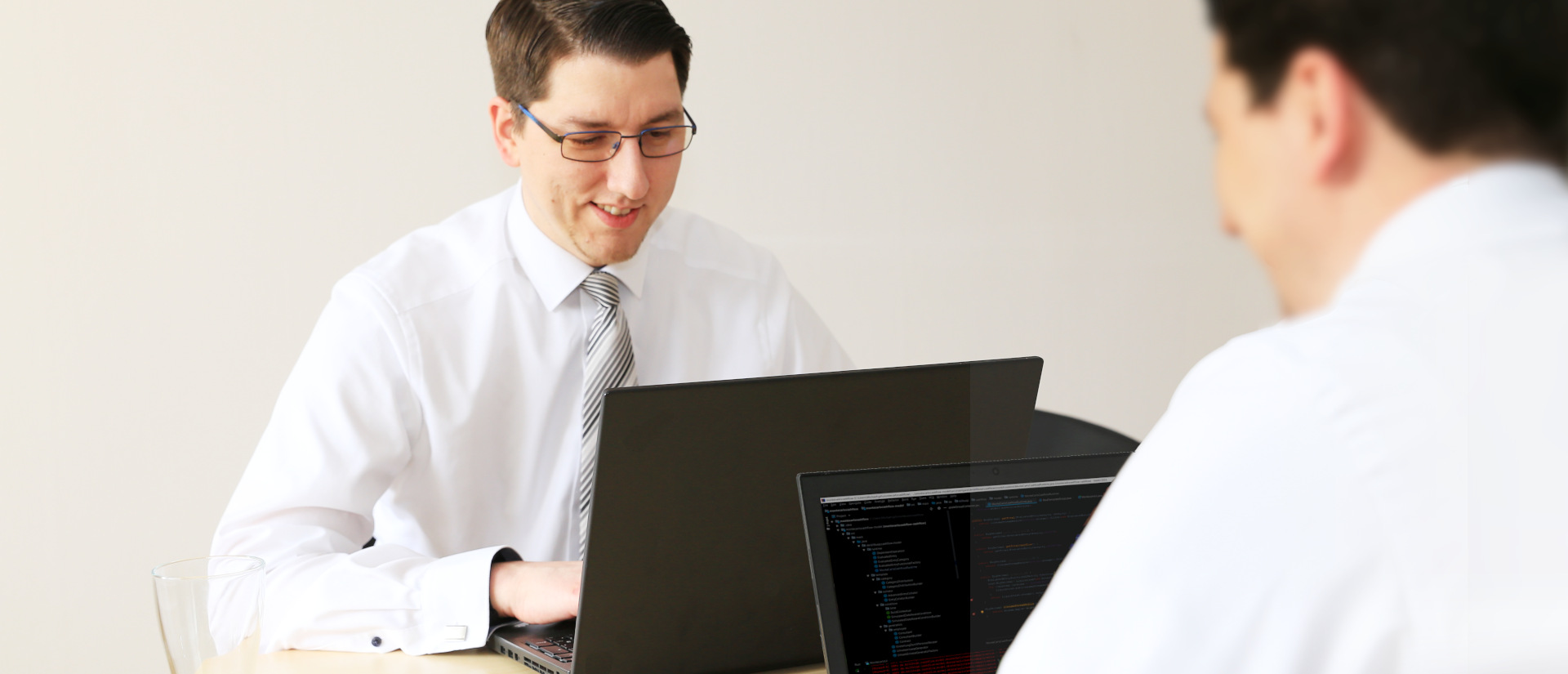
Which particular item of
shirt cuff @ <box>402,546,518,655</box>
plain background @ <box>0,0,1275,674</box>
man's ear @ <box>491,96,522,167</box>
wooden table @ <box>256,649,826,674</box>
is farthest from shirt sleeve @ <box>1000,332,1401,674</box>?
plain background @ <box>0,0,1275,674</box>

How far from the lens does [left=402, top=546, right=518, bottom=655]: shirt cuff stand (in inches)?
49.0

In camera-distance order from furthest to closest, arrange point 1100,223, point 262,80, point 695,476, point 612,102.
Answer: point 1100,223
point 262,80
point 612,102
point 695,476

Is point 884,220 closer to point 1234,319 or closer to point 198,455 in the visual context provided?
point 1234,319

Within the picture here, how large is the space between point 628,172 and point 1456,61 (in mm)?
1270

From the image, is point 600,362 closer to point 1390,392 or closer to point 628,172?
point 628,172

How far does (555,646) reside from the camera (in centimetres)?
118

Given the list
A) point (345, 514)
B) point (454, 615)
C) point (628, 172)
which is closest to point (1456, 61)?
point (454, 615)

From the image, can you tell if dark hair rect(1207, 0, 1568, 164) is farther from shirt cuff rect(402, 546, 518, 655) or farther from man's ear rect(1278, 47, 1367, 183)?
shirt cuff rect(402, 546, 518, 655)

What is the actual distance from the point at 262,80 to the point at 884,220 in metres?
1.42

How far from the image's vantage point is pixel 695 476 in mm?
1034

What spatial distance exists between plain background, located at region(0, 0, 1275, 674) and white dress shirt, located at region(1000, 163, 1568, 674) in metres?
2.09

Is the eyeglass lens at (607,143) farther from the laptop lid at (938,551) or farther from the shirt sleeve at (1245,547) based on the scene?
the shirt sleeve at (1245,547)

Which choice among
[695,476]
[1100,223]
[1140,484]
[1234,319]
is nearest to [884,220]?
[1100,223]

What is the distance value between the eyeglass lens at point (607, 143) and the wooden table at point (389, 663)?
68 cm
